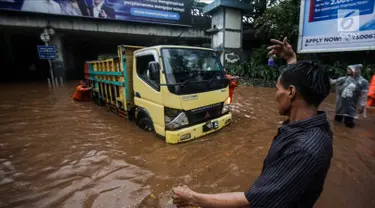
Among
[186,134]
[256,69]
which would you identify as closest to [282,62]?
[256,69]

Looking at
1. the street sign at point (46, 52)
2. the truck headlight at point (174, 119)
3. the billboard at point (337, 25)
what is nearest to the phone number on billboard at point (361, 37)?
the billboard at point (337, 25)

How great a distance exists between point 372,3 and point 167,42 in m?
14.6

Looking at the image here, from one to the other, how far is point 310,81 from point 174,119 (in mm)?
2729

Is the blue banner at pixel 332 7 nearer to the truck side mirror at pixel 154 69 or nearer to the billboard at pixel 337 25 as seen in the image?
the billboard at pixel 337 25

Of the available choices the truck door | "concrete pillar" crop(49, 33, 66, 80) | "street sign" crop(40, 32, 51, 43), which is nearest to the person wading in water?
the truck door

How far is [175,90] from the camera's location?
341 centimetres

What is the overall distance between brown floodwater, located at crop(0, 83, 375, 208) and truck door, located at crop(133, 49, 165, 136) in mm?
538

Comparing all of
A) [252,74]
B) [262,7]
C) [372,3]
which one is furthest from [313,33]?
[262,7]

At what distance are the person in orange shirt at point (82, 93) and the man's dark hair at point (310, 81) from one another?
27.1 feet

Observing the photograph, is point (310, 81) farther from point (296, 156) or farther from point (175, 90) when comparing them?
point (175, 90)

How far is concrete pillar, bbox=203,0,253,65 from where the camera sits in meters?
13.5

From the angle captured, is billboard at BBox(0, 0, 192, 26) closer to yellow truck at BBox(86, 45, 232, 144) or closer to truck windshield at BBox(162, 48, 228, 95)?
yellow truck at BBox(86, 45, 232, 144)

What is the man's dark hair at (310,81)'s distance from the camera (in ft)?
3.11

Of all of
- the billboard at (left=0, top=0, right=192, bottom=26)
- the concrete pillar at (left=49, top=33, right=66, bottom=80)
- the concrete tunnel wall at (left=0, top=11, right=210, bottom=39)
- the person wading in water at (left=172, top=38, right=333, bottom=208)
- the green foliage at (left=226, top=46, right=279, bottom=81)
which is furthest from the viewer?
the concrete pillar at (left=49, top=33, right=66, bottom=80)
